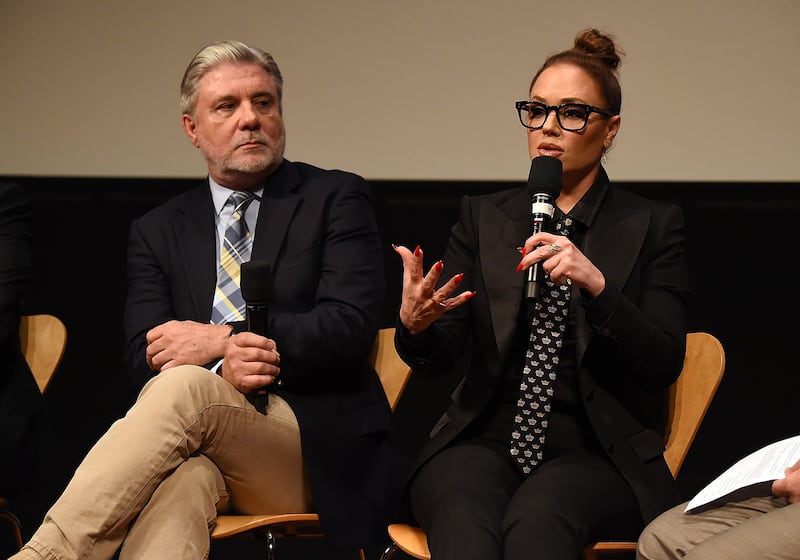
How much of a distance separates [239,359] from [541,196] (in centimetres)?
81

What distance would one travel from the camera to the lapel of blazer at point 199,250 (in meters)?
3.11

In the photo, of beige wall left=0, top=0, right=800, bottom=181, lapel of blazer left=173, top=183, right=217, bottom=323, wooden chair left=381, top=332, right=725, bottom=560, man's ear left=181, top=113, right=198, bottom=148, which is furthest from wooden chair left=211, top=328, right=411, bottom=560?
beige wall left=0, top=0, right=800, bottom=181

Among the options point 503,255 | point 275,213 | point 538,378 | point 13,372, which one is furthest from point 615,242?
point 13,372

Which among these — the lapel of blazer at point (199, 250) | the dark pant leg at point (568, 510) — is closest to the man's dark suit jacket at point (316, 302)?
the lapel of blazer at point (199, 250)

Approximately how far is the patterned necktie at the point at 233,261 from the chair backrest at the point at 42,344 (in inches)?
20.7

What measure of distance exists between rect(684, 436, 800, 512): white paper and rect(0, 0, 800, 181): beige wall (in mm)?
1708

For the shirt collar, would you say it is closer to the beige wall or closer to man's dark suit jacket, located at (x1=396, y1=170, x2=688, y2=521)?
man's dark suit jacket, located at (x1=396, y1=170, x2=688, y2=521)

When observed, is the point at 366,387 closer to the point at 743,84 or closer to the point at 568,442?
the point at 568,442

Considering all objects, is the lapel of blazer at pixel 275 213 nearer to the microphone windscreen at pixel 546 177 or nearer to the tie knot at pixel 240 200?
the tie knot at pixel 240 200

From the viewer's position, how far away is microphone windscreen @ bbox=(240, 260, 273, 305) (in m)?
2.53

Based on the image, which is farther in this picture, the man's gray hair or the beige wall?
the beige wall

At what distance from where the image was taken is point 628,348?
2.58m

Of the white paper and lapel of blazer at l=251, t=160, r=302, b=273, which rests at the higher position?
lapel of blazer at l=251, t=160, r=302, b=273

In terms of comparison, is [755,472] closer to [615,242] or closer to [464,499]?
[464,499]
